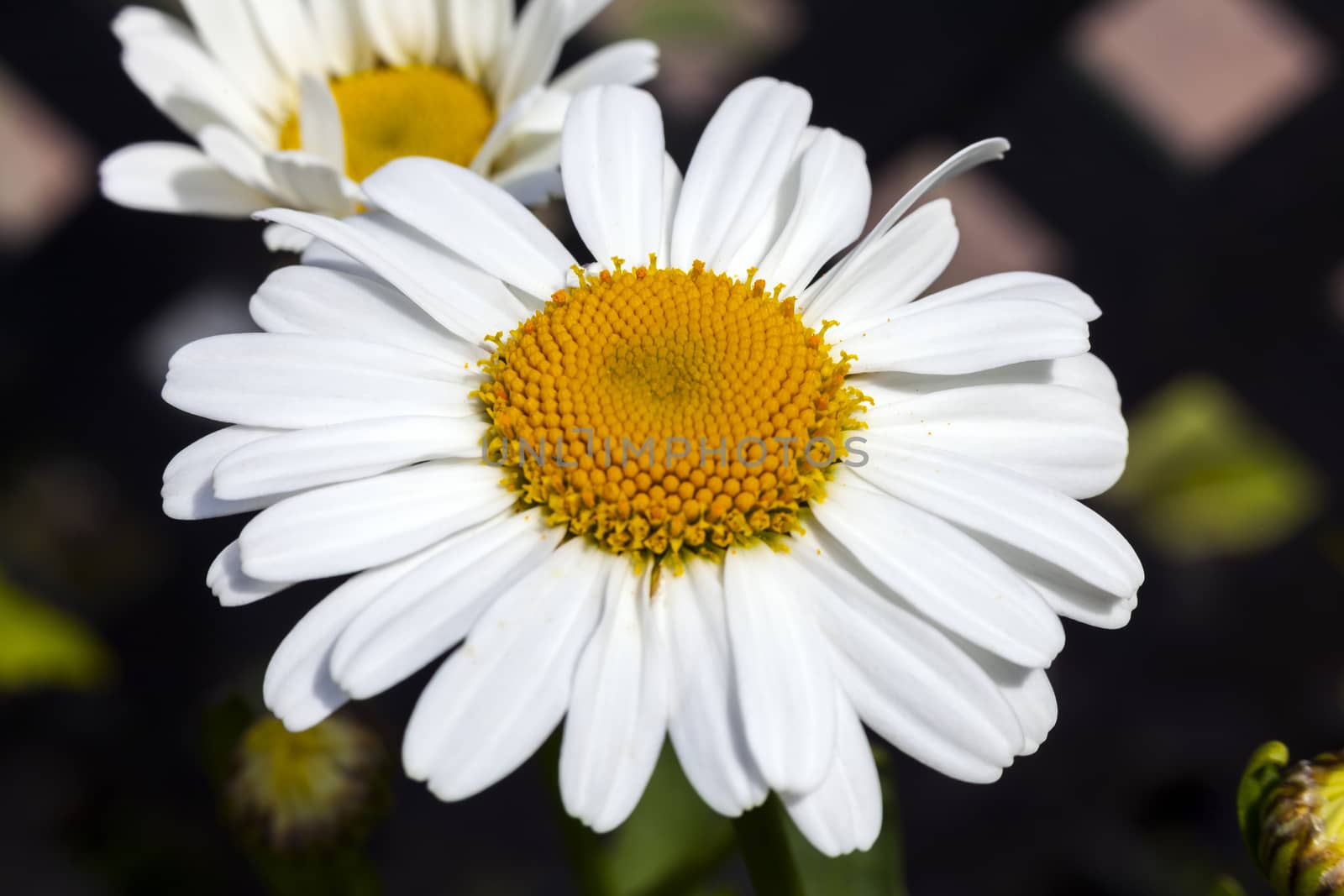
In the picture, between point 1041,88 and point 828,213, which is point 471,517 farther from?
point 1041,88

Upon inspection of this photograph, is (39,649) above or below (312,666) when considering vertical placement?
below

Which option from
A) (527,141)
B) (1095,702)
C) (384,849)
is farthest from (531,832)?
(527,141)

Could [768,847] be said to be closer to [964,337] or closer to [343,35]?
[964,337]

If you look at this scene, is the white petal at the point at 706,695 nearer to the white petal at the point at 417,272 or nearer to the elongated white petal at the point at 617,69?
the white petal at the point at 417,272

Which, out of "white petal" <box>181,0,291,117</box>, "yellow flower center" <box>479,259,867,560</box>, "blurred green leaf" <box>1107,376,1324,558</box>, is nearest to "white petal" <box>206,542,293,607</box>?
"yellow flower center" <box>479,259,867,560</box>

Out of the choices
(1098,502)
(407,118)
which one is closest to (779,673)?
(407,118)

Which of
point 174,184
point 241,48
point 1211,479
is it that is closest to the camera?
point 174,184

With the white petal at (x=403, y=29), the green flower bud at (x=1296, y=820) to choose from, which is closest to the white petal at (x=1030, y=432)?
the green flower bud at (x=1296, y=820)
